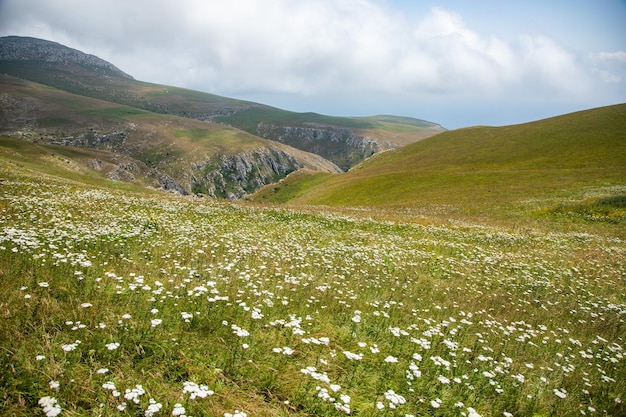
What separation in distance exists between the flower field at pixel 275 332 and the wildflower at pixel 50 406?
0.02 metres

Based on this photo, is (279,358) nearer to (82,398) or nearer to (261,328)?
(261,328)

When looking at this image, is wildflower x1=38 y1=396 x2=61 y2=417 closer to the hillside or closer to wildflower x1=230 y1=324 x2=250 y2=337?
wildflower x1=230 y1=324 x2=250 y2=337

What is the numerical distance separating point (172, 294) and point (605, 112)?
385 ft

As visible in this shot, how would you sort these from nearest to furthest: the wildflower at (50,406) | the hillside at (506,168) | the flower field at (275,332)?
the wildflower at (50,406) → the flower field at (275,332) → the hillside at (506,168)

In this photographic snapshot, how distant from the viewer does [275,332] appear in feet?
21.2

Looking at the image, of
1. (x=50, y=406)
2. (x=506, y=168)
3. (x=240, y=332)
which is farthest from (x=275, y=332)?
(x=506, y=168)

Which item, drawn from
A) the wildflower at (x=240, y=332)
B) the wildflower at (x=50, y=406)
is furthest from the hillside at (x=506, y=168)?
the wildflower at (x=50, y=406)

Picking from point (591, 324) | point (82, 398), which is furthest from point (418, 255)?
point (82, 398)

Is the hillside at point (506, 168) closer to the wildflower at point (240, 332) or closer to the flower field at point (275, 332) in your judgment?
the flower field at point (275, 332)

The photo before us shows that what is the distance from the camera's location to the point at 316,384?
520 cm

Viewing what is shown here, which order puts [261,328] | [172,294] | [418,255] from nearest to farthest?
[261,328]
[172,294]
[418,255]

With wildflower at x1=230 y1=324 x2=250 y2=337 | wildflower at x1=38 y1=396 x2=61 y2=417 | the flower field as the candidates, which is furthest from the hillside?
wildflower at x1=38 y1=396 x2=61 y2=417

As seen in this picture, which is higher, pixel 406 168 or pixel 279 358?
pixel 406 168

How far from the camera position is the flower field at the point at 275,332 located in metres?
4.54
